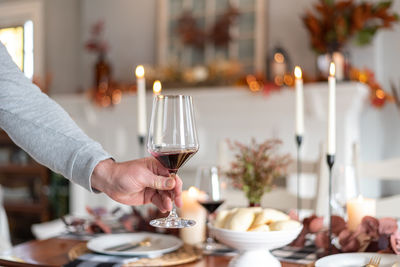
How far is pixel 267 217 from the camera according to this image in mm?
1167

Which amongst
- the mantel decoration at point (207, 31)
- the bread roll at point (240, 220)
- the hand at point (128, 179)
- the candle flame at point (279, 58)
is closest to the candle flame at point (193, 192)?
the bread roll at point (240, 220)

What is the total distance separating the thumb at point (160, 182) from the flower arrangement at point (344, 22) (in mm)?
2420

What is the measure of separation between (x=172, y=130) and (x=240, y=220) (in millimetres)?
306

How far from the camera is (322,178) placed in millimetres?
1923

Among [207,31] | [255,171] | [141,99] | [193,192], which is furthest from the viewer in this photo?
[207,31]

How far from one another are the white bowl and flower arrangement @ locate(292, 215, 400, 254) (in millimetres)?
206

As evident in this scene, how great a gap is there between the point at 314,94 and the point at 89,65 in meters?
2.02

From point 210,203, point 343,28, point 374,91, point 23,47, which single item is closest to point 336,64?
point 343,28

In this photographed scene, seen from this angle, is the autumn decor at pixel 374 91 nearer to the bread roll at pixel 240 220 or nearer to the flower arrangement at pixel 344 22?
the flower arrangement at pixel 344 22

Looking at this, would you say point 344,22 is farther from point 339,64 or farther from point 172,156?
point 172,156

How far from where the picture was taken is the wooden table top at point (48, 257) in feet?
4.12

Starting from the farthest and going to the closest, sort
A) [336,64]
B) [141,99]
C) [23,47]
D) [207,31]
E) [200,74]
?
[23,47] < [207,31] < [200,74] < [336,64] < [141,99]

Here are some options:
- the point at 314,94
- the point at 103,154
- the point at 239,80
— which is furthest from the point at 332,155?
the point at 239,80

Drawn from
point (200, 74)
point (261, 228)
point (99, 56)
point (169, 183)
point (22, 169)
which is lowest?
point (22, 169)
